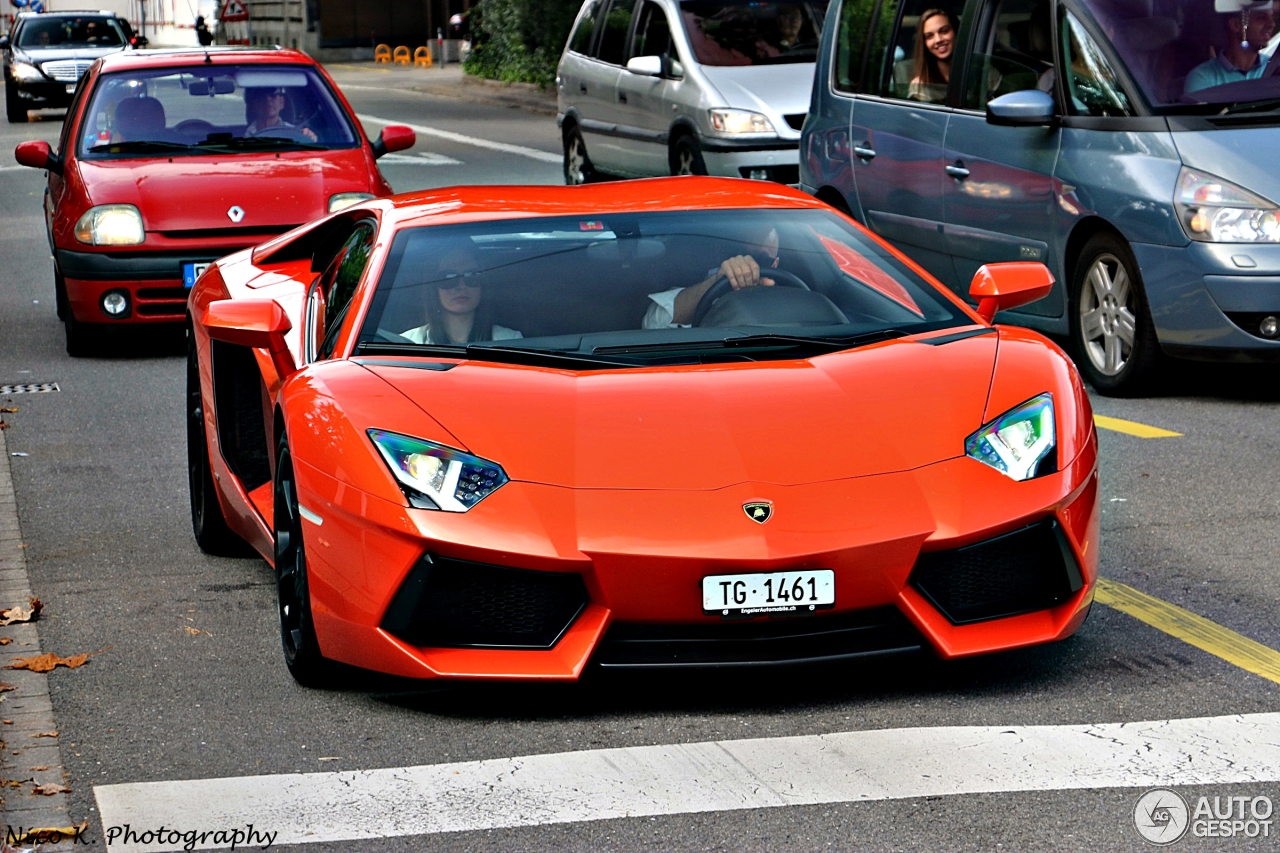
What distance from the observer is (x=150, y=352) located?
454 inches

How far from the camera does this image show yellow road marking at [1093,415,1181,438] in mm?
8273

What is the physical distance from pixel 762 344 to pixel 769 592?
1001 millimetres

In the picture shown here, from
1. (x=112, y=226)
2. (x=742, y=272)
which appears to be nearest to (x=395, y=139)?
(x=112, y=226)

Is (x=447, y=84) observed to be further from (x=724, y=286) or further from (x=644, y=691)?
(x=644, y=691)

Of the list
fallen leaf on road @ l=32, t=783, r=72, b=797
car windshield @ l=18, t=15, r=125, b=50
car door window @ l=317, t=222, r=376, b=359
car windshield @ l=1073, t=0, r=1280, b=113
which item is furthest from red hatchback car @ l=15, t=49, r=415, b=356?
car windshield @ l=18, t=15, r=125, b=50

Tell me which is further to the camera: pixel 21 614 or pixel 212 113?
pixel 212 113

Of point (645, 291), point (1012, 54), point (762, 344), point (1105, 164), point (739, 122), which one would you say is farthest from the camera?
point (739, 122)

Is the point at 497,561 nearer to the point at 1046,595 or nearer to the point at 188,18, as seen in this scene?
the point at 1046,595

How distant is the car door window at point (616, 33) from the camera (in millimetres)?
16984

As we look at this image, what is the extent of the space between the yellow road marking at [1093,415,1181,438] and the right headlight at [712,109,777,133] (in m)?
6.75

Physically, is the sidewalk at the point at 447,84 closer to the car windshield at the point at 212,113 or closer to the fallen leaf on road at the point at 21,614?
the car windshield at the point at 212,113

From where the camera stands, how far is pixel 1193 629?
5.34 metres

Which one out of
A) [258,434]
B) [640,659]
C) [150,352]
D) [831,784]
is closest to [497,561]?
[640,659]

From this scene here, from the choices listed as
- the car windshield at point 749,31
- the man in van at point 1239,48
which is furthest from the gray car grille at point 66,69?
the man in van at point 1239,48
